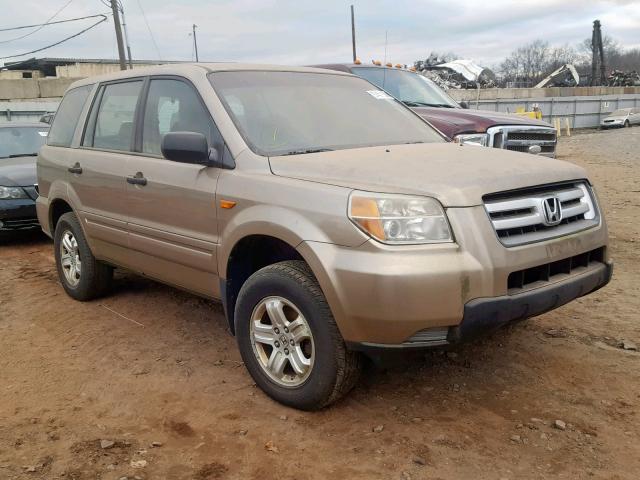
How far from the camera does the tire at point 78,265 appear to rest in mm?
5035

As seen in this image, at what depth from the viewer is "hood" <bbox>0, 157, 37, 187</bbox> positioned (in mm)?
7559

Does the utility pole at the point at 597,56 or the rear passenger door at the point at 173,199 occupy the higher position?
the utility pole at the point at 597,56

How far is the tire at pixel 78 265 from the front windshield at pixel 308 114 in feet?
6.73

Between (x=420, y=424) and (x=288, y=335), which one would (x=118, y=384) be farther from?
(x=420, y=424)

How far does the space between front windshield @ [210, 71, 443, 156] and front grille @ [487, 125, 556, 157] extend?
2.99m

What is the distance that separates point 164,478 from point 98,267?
109 inches

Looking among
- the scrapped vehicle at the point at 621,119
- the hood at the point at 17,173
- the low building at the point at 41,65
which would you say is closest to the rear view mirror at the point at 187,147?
the hood at the point at 17,173

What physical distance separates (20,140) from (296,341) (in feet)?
24.3

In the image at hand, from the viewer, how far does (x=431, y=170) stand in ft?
10.0

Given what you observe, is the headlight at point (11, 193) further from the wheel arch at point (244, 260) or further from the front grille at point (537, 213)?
the front grille at point (537, 213)

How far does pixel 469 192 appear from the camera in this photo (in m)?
2.84

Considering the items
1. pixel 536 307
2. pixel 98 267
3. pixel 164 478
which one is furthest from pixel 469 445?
pixel 98 267

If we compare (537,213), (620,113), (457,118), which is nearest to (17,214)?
(457,118)

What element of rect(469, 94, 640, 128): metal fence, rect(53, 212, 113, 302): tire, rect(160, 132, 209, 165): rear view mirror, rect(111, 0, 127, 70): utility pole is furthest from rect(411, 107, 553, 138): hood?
rect(111, 0, 127, 70): utility pole
